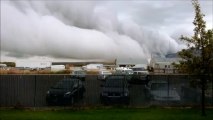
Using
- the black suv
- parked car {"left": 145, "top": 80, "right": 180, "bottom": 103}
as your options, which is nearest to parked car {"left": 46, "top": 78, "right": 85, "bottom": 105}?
the black suv

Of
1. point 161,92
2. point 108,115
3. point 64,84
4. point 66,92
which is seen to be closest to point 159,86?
point 161,92

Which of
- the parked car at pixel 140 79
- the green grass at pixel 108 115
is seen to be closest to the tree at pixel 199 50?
the green grass at pixel 108 115

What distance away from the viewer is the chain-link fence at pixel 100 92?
2661cm

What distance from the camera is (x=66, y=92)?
2675 centimetres

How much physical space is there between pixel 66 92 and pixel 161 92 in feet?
19.8

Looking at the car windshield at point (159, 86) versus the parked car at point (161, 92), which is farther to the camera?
the car windshield at point (159, 86)

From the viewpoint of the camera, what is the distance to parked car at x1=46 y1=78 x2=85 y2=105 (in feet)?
87.0

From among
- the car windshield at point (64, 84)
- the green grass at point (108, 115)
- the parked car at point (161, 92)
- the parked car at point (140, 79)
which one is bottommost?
the green grass at point (108, 115)

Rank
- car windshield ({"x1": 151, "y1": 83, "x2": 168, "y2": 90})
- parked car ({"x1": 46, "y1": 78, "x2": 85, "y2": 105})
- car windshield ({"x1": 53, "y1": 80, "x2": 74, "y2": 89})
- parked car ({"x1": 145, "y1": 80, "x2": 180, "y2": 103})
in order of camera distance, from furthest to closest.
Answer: car windshield ({"x1": 151, "y1": 83, "x2": 168, "y2": 90}) < parked car ({"x1": 145, "y1": 80, "x2": 180, "y2": 103}) < car windshield ({"x1": 53, "y1": 80, "x2": 74, "y2": 89}) < parked car ({"x1": 46, "y1": 78, "x2": 85, "y2": 105})

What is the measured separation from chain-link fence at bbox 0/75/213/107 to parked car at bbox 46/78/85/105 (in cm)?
6

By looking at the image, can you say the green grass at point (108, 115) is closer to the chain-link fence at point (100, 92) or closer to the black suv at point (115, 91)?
the chain-link fence at point (100, 92)

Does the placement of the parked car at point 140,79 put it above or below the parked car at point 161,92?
above

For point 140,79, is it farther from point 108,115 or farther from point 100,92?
point 108,115

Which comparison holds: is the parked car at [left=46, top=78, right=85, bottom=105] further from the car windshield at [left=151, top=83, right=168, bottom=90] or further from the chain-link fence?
the car windshield at [left=151, top=83, right=168, bottom=90]
